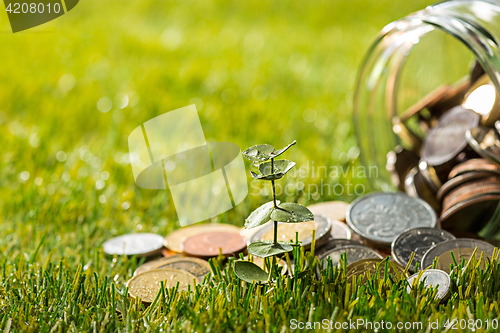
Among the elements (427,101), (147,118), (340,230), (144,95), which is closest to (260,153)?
(340,230)

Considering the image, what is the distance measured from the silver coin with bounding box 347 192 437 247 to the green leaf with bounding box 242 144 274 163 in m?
0.73

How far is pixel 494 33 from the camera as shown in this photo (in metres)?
1.82

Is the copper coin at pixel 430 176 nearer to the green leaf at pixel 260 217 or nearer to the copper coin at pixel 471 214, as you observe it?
the copper coin at pixel 471 214

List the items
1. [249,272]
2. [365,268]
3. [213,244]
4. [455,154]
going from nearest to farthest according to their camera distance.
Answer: [249,272] → [365,268] → [213,244] → [455,154]

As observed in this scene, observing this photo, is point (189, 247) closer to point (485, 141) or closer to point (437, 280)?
point (437, 280)

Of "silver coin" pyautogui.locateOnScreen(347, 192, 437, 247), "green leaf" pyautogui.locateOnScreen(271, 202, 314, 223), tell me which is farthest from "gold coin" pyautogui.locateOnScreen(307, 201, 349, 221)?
"green leaf" pyautogui.locateOnScreen(271, 202, 314, 223)

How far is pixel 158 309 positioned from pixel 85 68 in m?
3.66

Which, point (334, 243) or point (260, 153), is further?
point (334, 243)

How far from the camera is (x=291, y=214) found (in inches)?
50.6

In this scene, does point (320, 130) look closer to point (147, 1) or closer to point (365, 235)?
point (365, 235)

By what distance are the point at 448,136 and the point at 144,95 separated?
2.48 m

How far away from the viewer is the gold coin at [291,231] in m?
1.79

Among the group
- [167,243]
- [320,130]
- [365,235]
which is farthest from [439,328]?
[320,130]

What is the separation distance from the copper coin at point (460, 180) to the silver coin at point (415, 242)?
0.99 ft
